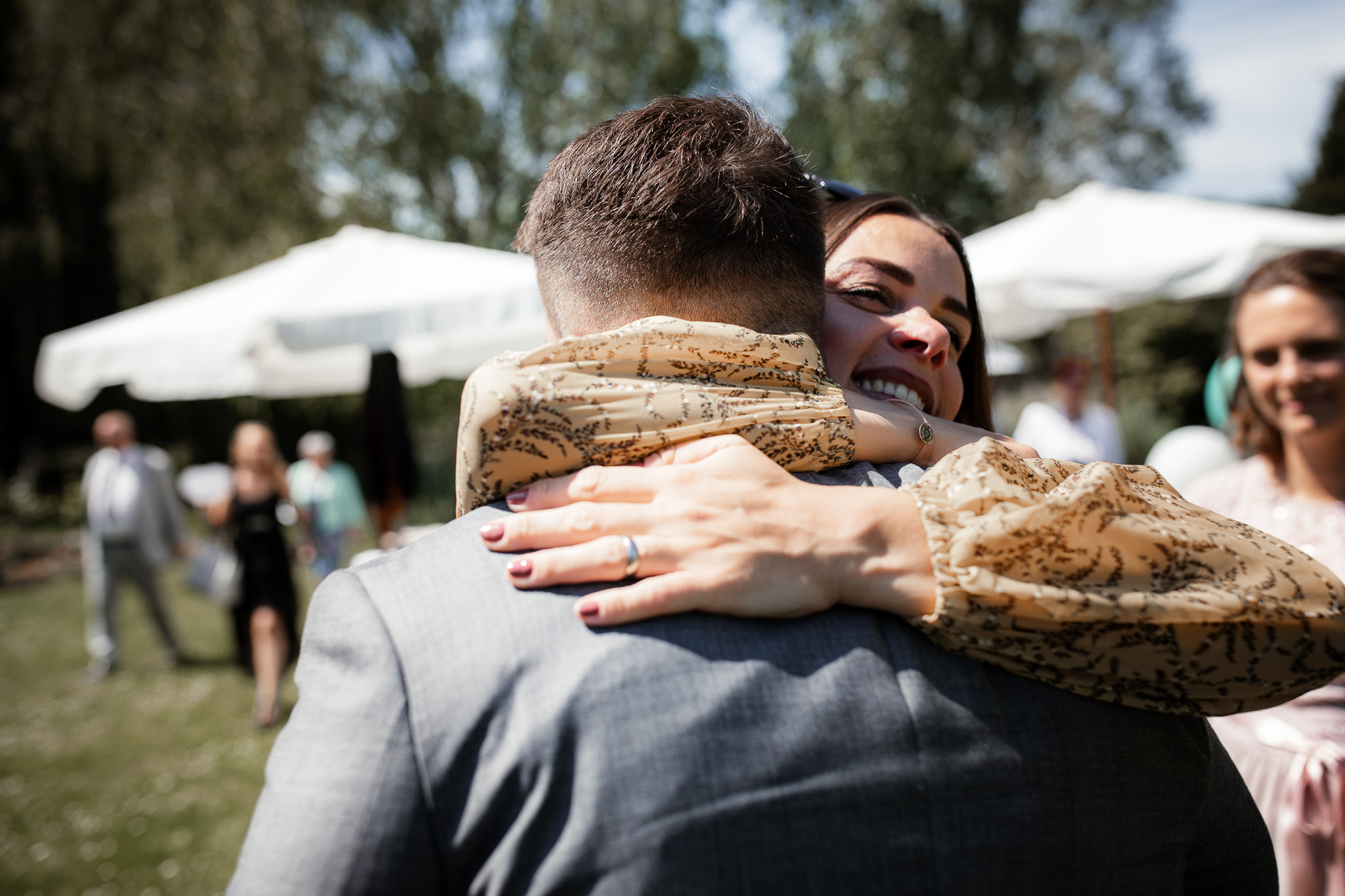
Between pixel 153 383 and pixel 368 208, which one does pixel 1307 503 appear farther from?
pixel 368 208

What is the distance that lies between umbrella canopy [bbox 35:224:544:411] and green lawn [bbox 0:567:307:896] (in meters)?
2.63

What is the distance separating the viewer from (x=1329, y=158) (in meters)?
28.4

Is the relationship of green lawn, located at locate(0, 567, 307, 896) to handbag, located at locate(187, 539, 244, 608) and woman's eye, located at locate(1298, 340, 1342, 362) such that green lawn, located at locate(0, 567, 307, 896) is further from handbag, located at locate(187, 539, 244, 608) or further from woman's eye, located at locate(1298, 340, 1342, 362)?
woman's eye, located at locate(1298, 340, 1342, 362)

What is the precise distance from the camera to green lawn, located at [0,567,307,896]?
454cm

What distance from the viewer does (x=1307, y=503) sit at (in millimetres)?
2621

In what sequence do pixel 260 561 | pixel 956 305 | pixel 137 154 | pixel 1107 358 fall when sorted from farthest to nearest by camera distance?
pixel 137 154 < pixel 1107 358 < pixel 260 561 < pixel 956 305

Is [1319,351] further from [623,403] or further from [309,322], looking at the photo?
[309,322]

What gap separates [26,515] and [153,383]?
14797 millimetres

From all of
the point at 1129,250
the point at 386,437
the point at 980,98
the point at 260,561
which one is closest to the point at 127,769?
the point at 260,561

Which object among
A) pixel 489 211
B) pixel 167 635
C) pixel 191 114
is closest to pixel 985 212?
pixel 489 211

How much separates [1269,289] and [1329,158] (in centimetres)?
3405

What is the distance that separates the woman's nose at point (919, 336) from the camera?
159cm

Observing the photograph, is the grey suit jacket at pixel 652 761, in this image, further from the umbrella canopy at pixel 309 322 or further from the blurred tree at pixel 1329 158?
the blurred tree at pixel 1329 158

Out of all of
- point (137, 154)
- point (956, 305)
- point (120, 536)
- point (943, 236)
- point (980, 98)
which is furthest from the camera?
point (980, 98)
